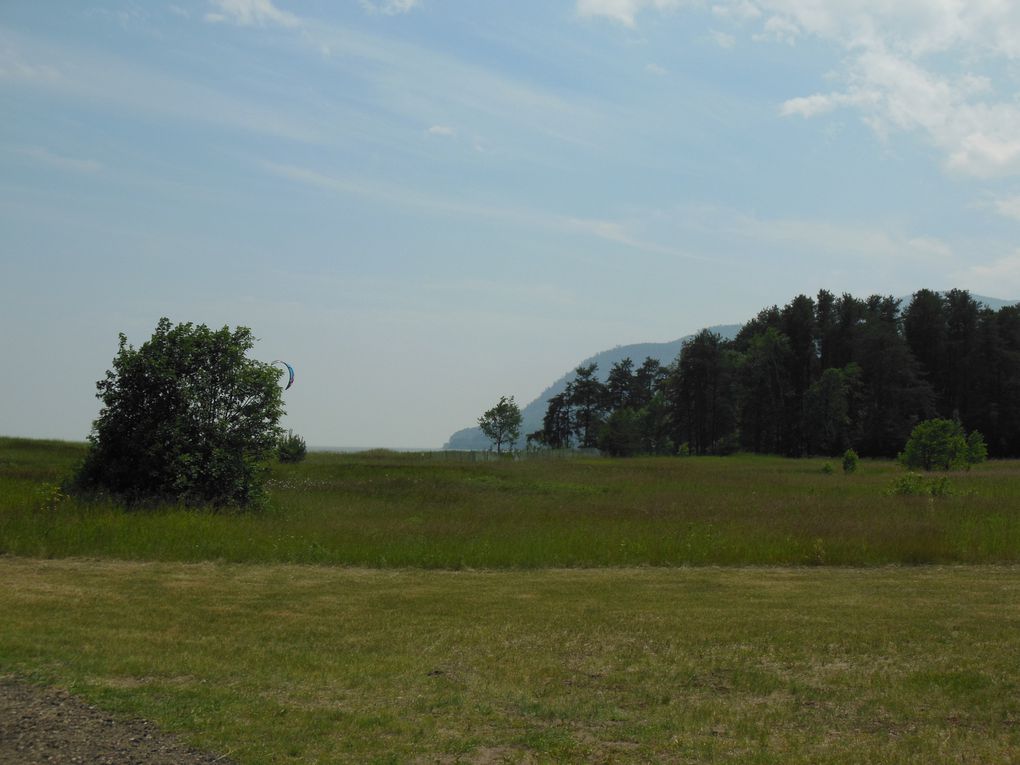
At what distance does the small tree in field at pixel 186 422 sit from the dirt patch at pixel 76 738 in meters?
17.2

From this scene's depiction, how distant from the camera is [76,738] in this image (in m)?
6.39

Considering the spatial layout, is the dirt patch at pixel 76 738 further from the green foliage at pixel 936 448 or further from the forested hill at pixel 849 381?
the forested hill at pixel 849 381

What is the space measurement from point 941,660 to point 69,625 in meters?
10.1

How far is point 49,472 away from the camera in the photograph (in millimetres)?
32469

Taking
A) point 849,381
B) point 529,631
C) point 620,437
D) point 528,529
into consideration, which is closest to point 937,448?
point 528,529

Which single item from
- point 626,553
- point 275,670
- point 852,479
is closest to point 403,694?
point 275,670

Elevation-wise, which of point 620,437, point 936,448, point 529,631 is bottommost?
point 529,631

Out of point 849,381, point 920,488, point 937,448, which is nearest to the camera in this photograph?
point 920,488

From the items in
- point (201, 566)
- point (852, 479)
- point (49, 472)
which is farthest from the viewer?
point (852, 479)

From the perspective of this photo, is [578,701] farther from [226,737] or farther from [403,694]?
[226,737]

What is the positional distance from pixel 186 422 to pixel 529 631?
17572mm

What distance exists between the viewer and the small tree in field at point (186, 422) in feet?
79.2

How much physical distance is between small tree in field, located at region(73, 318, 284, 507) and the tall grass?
1.68m

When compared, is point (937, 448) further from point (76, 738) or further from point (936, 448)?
point (76, 738)
